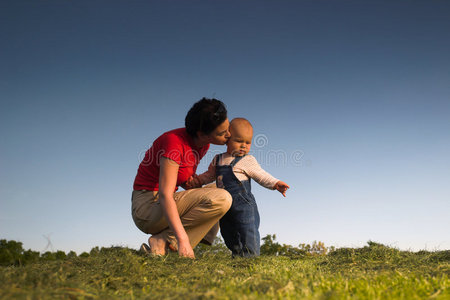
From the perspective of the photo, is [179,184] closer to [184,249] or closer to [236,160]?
[236,160]

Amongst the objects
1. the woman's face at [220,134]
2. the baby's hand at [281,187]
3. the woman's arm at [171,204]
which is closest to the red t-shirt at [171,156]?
the woman's arm at [171,204]

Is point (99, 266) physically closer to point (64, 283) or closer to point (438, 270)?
point (64, 283)

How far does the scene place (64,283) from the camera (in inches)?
99.1

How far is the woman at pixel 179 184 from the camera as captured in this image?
4.19 meters

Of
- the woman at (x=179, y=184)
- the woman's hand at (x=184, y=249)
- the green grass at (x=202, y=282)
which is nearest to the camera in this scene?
the green grass at (x=202, y=282)

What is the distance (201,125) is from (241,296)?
2516mm

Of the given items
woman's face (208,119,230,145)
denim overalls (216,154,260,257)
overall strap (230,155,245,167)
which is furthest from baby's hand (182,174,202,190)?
woman's face (208,119,230,145)

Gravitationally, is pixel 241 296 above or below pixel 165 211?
below

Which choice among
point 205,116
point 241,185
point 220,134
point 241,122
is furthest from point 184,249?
point 241,122

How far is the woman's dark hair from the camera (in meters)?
4.31

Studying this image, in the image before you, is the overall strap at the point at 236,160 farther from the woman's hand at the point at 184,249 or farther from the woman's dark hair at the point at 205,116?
the woman's hand at the point at 184,249

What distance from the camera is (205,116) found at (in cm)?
430

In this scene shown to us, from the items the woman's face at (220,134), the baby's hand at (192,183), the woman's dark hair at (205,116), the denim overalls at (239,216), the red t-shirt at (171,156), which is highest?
the woman's dark hair at (205,116)

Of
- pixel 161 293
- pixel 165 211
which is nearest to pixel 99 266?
pixel 165 211
